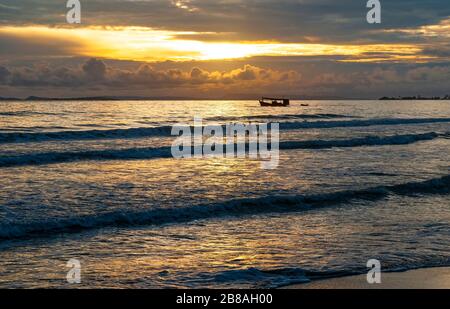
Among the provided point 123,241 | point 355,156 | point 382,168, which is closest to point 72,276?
point 123,241

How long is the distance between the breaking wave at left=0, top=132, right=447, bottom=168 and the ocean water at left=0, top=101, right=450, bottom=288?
276 millimetres

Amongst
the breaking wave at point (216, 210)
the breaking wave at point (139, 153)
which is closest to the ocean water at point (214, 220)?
the breaking wave at point (216, 210)

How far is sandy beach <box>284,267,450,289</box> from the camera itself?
889 cm

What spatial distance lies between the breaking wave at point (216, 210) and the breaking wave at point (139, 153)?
40.9ft

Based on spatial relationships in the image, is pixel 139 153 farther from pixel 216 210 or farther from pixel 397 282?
pixel 397 282

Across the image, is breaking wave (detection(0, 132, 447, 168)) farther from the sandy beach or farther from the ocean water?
the sandy beach

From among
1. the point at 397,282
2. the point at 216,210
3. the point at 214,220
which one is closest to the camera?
the point at 397,282

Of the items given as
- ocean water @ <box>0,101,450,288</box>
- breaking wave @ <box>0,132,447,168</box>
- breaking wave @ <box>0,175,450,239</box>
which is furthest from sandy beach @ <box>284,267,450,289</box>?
breaking wave @ <box>0,132,447,168</box>

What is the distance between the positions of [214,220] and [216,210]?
113 cm

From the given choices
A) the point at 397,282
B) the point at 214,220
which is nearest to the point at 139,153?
the point at 214,220

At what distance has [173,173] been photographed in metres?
21.8

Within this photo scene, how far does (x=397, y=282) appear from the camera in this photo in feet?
29.9
